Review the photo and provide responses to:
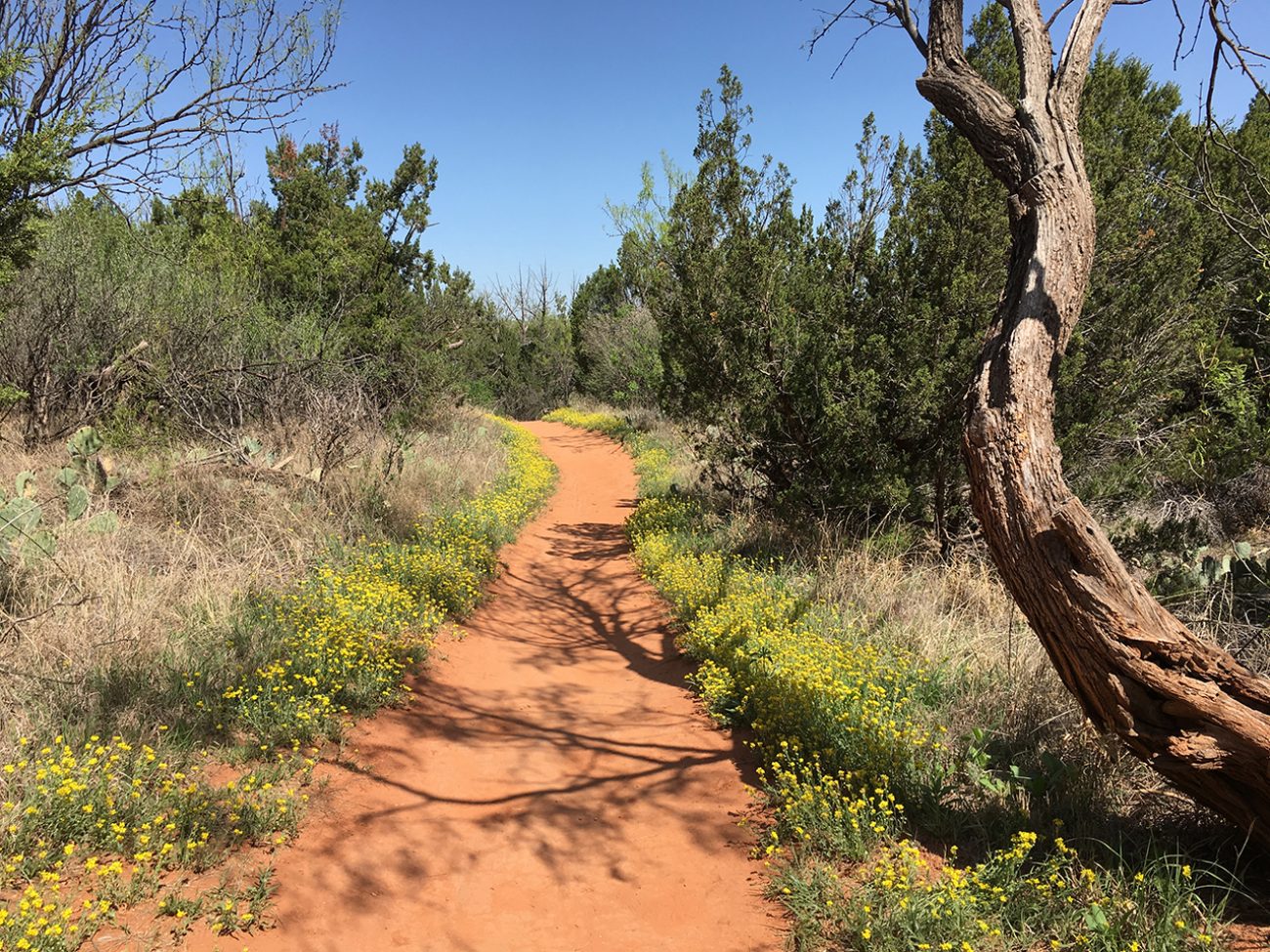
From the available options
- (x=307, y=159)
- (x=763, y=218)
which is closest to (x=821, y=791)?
(x=763, y=218)

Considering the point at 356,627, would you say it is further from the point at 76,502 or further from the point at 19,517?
the point at 76,502

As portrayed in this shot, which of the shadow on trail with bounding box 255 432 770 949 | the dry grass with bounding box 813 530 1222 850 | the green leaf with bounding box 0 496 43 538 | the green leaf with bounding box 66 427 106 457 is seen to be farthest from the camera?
the green leaf with bounding box 66 427 106 457

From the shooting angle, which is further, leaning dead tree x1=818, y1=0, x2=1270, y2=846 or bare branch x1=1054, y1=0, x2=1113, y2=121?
bare branch x1=1054, y1=0, x2=1113, y2=121

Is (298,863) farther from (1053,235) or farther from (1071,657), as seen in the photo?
(1053,235)

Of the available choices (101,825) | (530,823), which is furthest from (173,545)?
(530,823)

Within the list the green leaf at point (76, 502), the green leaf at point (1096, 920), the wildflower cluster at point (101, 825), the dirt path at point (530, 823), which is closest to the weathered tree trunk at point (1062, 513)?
the green leaf at point (1096, 920)

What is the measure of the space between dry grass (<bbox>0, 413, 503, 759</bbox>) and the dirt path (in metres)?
1.54

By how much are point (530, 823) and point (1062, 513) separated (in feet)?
9.84

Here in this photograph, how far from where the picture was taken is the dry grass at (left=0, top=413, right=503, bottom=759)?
434 centimetres

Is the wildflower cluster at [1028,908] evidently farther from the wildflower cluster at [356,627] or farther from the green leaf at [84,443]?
the green leaf at [84,443]

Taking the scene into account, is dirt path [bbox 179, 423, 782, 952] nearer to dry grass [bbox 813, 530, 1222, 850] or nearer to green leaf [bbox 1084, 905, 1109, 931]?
green leaf [bbox 1084, 905, 1109, 931]

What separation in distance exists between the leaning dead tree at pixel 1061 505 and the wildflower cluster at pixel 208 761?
3484mm

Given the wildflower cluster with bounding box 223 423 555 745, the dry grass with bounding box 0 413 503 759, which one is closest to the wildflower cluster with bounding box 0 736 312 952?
the dry grass with bounding box 0 413 503 759

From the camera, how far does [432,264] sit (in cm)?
1530
